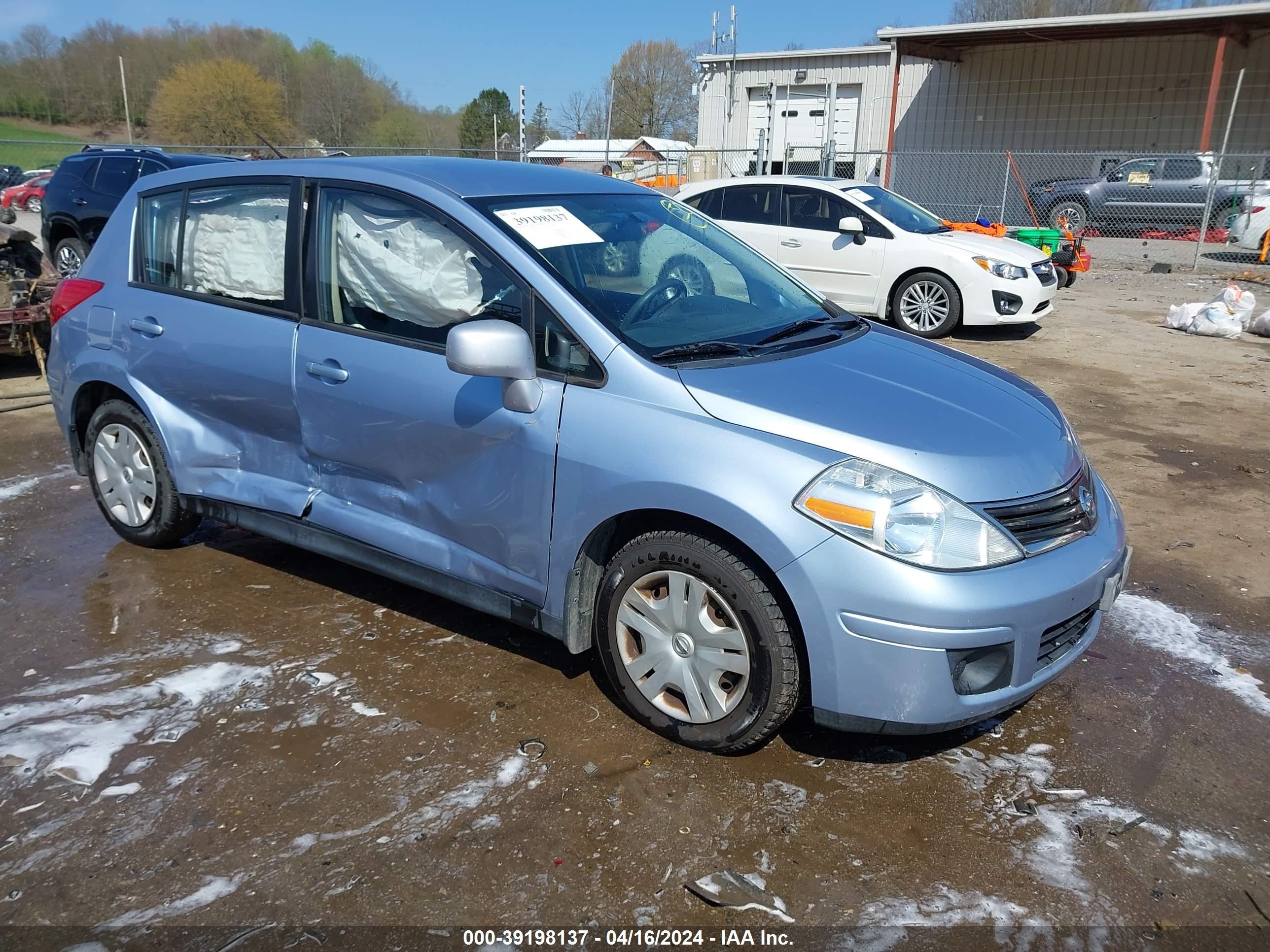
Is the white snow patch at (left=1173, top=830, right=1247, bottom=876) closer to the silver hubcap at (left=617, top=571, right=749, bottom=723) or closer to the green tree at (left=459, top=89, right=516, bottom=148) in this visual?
the silver hubcap at (left=617, top=571, right=749, bottom=723)

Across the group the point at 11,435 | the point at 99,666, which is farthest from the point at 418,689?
the point at 11,435

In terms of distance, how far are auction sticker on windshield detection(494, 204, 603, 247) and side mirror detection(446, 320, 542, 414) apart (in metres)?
0.42

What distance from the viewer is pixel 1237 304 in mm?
11281

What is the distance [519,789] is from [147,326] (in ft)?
9.02

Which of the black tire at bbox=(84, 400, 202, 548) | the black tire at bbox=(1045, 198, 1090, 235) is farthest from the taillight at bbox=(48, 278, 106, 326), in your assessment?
the black tire at bbox=(1045, 198, 1090, 235)

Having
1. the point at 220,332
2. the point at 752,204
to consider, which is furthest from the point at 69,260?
the point at 220,332

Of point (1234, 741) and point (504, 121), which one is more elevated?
point (504, 121)

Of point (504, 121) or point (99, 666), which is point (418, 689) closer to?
point (99, 666)

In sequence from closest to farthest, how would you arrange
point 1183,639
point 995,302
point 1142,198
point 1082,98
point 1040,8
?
point 1183,639, point 995,302, point 1142,198, point 1082,98, point 1040,8

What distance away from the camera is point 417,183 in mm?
3525

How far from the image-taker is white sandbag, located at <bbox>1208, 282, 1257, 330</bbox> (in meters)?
11.2

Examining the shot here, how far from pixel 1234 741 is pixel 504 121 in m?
72.6

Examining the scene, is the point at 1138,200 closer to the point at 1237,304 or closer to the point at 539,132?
the point at 1237,304

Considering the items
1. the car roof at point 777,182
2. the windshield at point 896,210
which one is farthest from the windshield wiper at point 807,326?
the car roof at point 777,182
